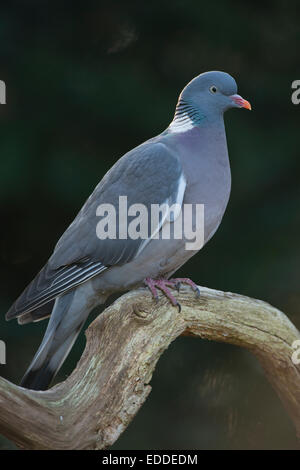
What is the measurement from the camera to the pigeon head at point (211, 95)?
3.10 m

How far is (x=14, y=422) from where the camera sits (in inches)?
88.4

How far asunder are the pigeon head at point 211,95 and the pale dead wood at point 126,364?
840 mm

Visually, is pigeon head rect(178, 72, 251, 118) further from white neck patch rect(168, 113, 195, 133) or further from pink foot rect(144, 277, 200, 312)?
pink foot rect(144, 277, 200, 312)

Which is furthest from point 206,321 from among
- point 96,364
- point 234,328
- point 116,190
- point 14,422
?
point 14,422

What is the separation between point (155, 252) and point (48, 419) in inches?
34.2

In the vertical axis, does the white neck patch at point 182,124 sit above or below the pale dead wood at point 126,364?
above

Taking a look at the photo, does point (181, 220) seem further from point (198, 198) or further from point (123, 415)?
point (123, 415)

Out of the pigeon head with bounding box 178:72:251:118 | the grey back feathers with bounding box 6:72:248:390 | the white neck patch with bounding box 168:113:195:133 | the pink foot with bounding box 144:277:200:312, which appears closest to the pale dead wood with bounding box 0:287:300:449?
the pink foot with bounding box 144:277:200:312

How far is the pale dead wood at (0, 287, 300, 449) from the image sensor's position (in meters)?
2.31

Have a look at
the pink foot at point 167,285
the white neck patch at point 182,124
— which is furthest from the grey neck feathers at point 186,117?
the pink foot at point 167,285

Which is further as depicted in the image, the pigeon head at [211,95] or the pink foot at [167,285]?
Answer: the pigeon head at [211,95]

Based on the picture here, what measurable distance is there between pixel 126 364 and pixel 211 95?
1.30 m

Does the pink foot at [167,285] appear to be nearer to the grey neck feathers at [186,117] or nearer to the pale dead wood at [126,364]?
the pale dead wood at [126,364]

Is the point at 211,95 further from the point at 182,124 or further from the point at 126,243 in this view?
the point at 126,243
